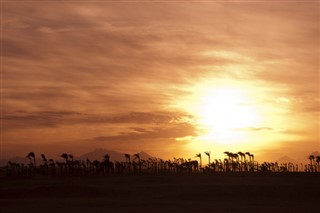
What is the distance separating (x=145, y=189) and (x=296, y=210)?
69.7 feet

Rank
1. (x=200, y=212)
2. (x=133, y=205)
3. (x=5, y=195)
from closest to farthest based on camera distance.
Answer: (x=200, y=212), (x=133, y=205), (x=5, y=195)

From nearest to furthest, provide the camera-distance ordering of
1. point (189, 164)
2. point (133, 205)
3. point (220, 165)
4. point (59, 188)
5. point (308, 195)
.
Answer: point (133, 205)
point (308, 195)
point (59, 188)
point (189, 164)
point (220, 165)

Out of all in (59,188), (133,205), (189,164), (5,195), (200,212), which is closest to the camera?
(200,212)

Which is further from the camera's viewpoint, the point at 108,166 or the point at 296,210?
the point at 108,166

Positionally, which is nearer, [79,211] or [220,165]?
[79,211]

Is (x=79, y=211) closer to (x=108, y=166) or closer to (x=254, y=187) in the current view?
(x=254, y=187)

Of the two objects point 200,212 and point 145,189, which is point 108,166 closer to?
point 145,189

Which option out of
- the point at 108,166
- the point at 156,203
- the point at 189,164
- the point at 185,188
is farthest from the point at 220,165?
the point at 156,203

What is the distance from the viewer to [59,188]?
168 feet

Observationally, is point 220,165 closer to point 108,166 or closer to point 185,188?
point 108,166

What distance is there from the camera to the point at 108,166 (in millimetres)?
117062

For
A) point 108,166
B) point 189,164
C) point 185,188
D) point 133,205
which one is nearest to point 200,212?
point 133,205

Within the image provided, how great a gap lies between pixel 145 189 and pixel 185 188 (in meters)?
4.32

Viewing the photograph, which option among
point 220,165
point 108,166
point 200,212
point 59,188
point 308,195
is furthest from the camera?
point 220,165
